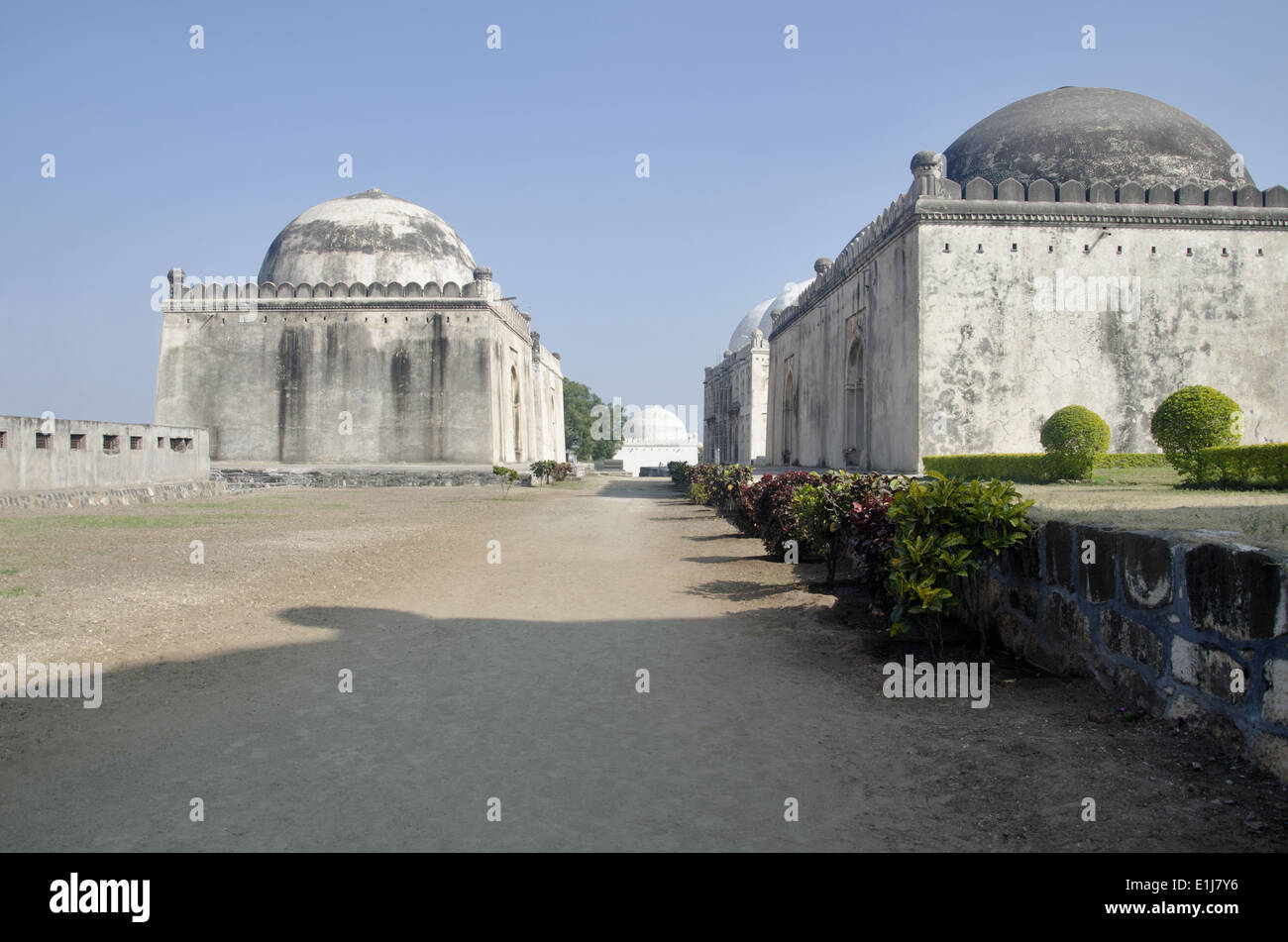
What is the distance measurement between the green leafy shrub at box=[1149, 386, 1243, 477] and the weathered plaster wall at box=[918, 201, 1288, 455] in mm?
5755

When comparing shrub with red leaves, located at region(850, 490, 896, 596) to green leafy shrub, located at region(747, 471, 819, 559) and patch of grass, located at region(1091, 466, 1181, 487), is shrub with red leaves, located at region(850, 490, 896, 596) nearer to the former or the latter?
green leafy shrub, located at region(747, 471, 819, 559)

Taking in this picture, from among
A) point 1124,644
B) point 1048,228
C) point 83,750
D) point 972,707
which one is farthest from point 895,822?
point 1048,228

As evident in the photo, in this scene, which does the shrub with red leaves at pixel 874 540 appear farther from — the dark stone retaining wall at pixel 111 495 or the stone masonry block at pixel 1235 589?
the dark stone retaining wall at pixel 111 495

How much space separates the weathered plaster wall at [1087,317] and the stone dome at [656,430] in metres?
47.1

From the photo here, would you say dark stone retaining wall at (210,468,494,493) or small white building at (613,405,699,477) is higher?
small white building at (613,405,699,477)

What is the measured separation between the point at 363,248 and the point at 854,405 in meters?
17.3

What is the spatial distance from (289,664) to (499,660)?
1194 millimetres

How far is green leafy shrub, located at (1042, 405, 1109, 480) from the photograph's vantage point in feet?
36.4

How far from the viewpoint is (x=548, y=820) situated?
2.77 metres

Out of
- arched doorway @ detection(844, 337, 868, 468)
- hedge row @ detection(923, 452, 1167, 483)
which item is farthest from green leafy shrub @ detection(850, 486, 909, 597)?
arched doorway @ detection(844, 337, 868, 468)

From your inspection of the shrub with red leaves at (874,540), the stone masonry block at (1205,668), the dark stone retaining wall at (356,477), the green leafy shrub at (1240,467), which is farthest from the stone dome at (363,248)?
the stone masonry block at (1205,668)

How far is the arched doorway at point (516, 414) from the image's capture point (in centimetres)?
3133

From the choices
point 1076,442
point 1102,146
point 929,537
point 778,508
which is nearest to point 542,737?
point 929,537

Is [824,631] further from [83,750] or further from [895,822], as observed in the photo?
[83,750]
